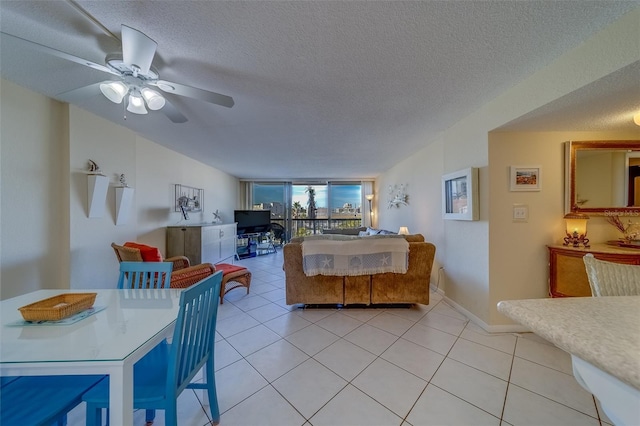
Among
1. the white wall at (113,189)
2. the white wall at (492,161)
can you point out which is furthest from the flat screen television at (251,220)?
the white wall at (492,161)

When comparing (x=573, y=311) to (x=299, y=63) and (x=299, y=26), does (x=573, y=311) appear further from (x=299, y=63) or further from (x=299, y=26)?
(x=299, y=63)

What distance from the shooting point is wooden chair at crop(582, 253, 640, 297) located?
1.17 m

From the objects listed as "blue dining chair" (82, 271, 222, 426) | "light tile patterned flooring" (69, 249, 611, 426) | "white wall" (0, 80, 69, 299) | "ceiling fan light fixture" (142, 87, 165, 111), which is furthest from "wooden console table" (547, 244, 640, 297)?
"white wall" (0, 80, 69, 299)

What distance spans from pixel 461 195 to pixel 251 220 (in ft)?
17.0

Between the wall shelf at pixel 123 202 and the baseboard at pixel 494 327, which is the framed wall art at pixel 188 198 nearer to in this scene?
the wall shelf at pixel 123 202

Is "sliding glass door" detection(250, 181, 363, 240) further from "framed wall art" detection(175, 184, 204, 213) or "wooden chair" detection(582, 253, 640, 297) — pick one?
"wooden chair" detection(582, 253, 640, 297)

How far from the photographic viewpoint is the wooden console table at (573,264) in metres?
1.82

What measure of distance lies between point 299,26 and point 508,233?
2.59m

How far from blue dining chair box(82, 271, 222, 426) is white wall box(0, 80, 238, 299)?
1.86 meters

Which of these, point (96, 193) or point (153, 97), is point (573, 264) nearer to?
point (153, 97)

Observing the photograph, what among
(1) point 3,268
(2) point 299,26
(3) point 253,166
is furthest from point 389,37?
(3) point 253,166

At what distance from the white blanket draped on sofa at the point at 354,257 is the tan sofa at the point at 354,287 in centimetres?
12

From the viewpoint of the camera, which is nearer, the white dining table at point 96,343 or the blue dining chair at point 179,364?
the white dining table at point 96,343

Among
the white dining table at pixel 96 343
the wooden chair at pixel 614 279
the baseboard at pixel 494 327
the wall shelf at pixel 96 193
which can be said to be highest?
the wall shelf at pixel 96 193
